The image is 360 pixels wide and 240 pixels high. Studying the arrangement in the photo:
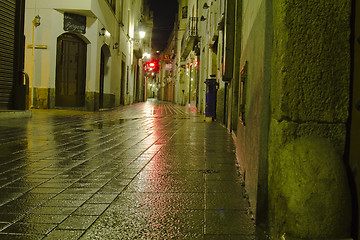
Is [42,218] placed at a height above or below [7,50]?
below

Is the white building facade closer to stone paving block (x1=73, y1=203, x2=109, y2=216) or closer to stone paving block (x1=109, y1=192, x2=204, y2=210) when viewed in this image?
stone paving block (x1=109, y1=192, x2=204, y2=210)

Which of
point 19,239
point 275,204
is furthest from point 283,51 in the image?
point 19,239

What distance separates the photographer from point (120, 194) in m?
2.65

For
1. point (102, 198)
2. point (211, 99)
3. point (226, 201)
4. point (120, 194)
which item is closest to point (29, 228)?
point (102, 198)

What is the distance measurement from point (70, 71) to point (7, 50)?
5511 mm

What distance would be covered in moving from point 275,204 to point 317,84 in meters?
0.62

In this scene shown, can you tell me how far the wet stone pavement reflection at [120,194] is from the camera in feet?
6.41

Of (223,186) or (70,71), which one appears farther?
(70,71)

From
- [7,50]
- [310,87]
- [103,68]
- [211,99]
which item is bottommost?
[310,87]

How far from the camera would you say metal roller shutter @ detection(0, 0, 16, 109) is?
9812 mm

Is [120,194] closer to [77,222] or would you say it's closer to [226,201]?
[77,222]

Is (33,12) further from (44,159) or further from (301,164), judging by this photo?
(301,164)

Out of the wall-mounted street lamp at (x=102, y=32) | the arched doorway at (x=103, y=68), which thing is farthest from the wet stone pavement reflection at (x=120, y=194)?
the arched doorway at (x=103, y=68)

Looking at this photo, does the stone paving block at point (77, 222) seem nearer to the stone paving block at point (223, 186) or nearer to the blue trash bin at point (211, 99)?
the stone paving block at point (223, 186)
